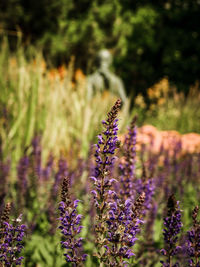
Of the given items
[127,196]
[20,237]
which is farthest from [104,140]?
[127,196]

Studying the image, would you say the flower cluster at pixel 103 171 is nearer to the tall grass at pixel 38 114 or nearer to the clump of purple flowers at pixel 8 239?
the clump of purple flowers at pixel 8 239

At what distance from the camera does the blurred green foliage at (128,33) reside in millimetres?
17969

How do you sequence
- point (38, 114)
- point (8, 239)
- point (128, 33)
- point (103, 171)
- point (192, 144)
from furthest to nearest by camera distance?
point (128, 33)
point (38, 114)
point (192, 144)
point (103, 171)
point (8, 239)

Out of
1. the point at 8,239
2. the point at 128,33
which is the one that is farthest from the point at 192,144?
the point at 128,33

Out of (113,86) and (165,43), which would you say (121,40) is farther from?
(113,86)

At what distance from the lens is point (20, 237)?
1.17 m

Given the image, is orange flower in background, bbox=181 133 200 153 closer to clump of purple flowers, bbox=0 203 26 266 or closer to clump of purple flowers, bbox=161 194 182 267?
clump of purple flowers, bbox=161 194 182 267

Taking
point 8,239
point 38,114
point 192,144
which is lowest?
point 8,239

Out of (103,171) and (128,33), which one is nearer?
(103,171)

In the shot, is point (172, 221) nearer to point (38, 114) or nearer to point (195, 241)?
point (195, 241)

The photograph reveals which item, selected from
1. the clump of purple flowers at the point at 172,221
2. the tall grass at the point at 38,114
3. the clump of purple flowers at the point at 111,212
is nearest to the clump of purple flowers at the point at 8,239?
the clump of purple flowers at the point at 111,212

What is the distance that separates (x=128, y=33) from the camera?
64.4 feet

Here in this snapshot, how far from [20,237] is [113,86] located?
7.70 meters

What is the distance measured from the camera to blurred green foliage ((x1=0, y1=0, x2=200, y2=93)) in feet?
59.0
